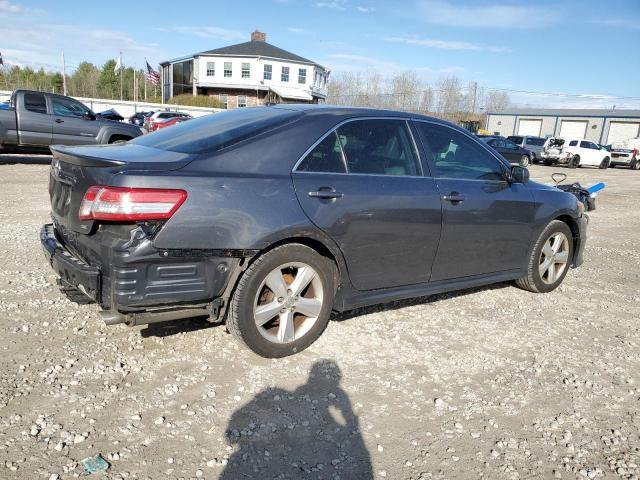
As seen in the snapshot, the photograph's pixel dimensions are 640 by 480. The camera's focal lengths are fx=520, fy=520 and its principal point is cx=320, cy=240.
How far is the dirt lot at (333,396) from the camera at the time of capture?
259 cm

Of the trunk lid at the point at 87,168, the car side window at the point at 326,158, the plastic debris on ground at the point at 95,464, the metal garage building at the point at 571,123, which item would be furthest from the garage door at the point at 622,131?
the plastic debris on ground at the point at 95,464

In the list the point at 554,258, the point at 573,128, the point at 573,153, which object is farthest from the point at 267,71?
the point at 554,258

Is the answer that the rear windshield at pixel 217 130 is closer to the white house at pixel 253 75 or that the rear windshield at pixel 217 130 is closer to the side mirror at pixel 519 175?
the side mirror at pixel 519 175

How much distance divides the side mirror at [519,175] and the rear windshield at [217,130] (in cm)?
220

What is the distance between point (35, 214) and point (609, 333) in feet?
24.4

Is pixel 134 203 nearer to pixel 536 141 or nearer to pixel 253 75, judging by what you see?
pixel 536 141

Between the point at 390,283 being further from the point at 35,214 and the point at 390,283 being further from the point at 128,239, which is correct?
the point at 35,214

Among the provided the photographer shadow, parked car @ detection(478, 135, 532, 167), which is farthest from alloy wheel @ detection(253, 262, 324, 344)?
parked car @ detection(478, 135, 532, 167)

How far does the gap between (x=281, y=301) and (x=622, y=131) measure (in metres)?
57.2

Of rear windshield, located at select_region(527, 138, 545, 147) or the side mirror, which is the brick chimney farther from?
the side mirror

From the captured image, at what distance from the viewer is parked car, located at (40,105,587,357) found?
3.02m

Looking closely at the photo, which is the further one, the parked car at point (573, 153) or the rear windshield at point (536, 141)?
the rear windshield at point (536, 141)

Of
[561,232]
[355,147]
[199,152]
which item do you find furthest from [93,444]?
[561,232]

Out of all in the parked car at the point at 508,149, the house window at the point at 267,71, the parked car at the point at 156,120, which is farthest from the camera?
the house window at the point at 267,71
